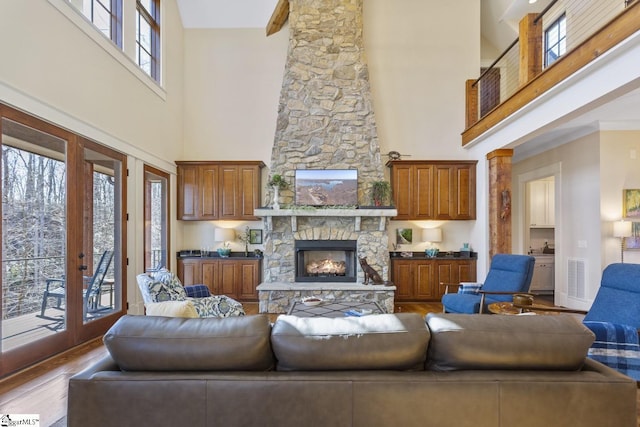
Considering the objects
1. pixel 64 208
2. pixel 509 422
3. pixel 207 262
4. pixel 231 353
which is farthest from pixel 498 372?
pixel 207 262

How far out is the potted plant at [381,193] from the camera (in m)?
6.07

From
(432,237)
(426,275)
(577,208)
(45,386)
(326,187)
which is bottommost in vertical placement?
(45,386)

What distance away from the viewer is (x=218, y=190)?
642 cm

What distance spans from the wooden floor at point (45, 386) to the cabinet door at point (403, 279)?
458cm

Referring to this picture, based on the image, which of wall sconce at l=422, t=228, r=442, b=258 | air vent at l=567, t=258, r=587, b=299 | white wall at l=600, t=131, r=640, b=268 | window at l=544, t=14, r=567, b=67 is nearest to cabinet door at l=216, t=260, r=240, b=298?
wall sconce at l=422, t=228, r=442, b=258

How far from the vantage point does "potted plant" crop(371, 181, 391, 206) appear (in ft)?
19.9

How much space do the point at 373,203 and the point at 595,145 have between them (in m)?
3.59

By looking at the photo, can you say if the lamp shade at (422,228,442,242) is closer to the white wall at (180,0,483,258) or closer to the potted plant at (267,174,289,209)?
the white wall at (180,0,483,258)

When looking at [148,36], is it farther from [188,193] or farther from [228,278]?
[228,278]

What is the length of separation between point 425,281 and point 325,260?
189 centimetres

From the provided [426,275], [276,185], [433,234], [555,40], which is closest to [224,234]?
[276,185]

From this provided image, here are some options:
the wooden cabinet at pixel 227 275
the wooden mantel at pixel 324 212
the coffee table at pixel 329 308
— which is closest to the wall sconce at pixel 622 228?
the wooden mantel at pixel 324 212

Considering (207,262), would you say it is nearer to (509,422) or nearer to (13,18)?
(13,18)

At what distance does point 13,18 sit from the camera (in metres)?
2.95
